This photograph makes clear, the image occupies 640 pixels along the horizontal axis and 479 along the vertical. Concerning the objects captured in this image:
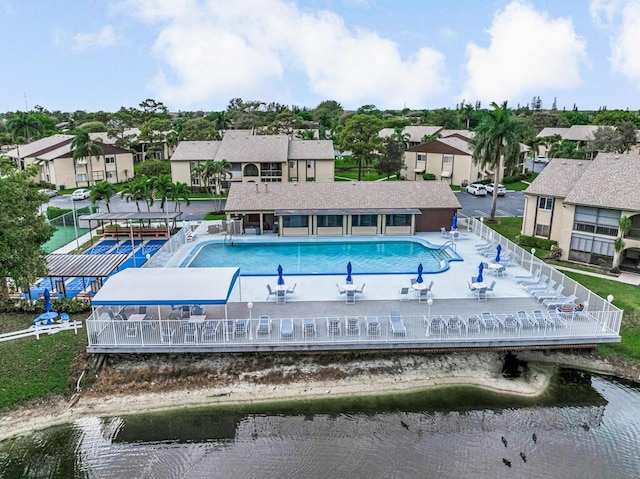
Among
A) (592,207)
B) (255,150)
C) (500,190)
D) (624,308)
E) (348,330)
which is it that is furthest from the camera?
(500,190)

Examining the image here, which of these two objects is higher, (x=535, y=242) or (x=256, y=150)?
(x=256, y=150)

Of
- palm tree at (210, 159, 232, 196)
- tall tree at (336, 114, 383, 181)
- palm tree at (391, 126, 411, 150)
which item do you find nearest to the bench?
palm tree at (210, 159, 232, 196)

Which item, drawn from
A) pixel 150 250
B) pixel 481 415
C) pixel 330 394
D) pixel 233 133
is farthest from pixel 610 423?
pixel 233 133

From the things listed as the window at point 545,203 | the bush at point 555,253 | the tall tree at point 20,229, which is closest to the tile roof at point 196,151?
the tall tree at point 20,229

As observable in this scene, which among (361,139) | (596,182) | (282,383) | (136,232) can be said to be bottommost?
(282,383)

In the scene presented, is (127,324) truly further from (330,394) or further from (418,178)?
(418,178)

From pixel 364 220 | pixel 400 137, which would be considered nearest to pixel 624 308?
pixel 364 220

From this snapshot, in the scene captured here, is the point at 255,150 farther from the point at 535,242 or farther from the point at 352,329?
the point at 352,329
